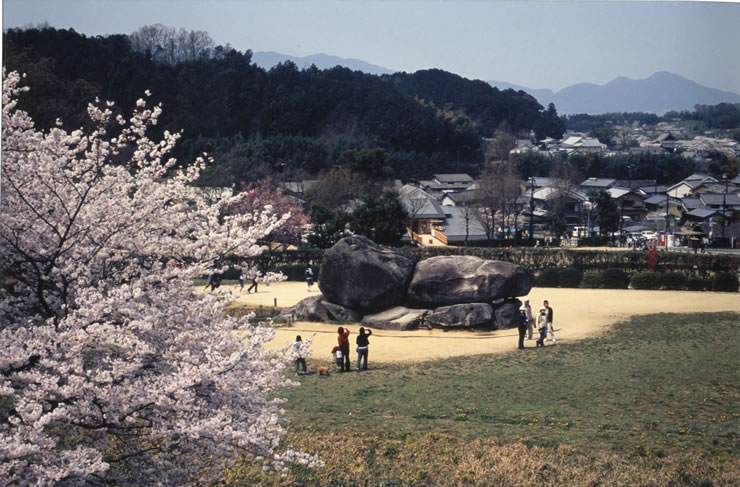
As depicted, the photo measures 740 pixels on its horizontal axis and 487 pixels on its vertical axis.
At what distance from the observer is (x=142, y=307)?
504cm

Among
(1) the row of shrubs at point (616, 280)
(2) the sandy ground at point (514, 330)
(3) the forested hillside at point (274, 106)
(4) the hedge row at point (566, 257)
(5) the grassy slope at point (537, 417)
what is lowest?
(5) the grassy slope at point (537, 417)

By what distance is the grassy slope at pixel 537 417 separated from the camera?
7.08 metres

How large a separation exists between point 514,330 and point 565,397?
5.00 m

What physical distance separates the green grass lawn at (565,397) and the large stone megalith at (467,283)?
219 centimetres

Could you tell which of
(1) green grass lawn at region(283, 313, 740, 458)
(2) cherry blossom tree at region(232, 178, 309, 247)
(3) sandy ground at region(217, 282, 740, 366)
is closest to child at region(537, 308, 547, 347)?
(3) sandy ground at region(217, 282, 740, 366)

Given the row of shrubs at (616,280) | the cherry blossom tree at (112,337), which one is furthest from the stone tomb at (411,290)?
the cherry blossom tree at (112,337)

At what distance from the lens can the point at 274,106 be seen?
17500 millimetres

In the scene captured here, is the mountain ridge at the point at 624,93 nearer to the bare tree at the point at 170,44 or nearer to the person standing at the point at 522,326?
the bare tree at the point at 170,44

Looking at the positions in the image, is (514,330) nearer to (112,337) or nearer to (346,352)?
(346,352)

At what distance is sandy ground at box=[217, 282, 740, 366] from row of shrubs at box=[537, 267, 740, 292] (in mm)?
394

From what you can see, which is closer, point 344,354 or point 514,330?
point 344,354

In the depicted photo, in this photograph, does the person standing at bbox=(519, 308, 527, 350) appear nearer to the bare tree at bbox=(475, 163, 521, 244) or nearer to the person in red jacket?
the person in red jacket

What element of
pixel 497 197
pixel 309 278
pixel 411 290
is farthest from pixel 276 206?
pixel 411 290

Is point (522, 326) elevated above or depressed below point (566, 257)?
below
